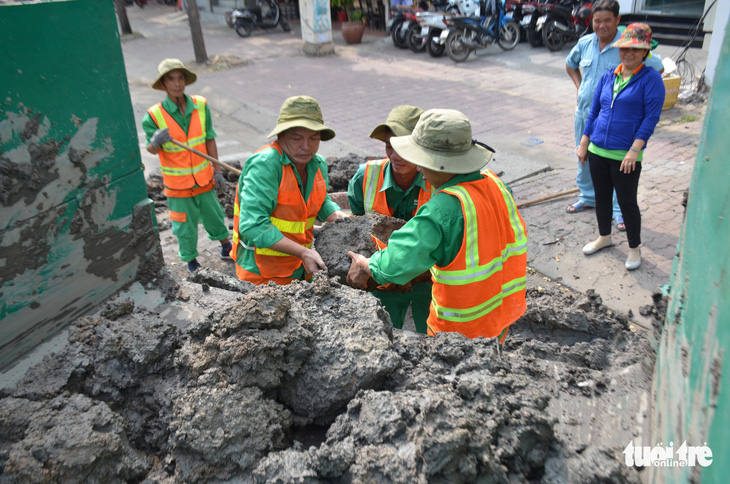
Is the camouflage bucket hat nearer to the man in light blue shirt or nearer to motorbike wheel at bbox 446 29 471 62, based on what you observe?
the man in light blue shirt

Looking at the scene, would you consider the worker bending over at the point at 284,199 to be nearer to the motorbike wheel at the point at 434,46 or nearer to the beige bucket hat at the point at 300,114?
the beige bucket hat at the point at 300,114

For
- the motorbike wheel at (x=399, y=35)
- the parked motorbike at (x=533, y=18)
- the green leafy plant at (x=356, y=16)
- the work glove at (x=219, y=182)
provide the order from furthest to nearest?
the green leafy plant at (x=356, y=16), the motorbike wheel at (x=399, y=35), the parked motorbike at (x=533, y=18), the work glove at (x=219, y=182)

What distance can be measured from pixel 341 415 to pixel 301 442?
0.26m

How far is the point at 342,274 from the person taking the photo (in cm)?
301

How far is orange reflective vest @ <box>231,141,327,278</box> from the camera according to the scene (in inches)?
120

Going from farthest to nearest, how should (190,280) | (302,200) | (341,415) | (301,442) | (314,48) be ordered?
(314,48)
(302,200)
(190,280)
(301,442)
(341,415)

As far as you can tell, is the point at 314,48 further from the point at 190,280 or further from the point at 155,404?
the point at 155,404

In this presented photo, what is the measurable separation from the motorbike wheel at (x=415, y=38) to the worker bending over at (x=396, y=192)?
11735 mm

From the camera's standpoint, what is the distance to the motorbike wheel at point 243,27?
17.5 m

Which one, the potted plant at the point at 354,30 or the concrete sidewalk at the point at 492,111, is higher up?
the potted plant at the point at 354,30

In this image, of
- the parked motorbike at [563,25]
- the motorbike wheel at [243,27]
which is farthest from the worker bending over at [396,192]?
the motorbike wheel at [243,27]

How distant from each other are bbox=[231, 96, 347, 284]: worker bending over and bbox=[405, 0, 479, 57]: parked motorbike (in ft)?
36.7

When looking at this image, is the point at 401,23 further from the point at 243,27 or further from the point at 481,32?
the point at 243,27

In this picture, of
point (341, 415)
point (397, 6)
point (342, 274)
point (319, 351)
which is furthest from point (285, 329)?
point (397, 6)
